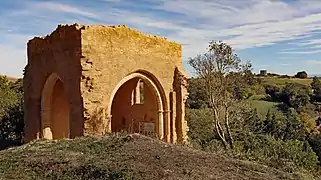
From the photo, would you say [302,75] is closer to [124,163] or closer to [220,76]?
[220,76]

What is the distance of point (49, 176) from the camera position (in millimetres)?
7035

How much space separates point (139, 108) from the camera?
17.2 meters

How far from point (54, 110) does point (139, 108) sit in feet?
11.3

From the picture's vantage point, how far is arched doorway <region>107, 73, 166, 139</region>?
16.0 m

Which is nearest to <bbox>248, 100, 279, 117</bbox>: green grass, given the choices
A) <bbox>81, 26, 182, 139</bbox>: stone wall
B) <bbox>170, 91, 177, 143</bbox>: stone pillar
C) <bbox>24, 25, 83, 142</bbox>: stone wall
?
<bbox>170, 91, 177, 143</bbox>: stone pillar

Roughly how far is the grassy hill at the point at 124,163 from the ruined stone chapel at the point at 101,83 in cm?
413

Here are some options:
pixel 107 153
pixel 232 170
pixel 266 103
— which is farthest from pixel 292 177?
pixel 266 103

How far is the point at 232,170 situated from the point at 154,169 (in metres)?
1.47

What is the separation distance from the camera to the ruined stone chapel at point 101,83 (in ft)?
42.4

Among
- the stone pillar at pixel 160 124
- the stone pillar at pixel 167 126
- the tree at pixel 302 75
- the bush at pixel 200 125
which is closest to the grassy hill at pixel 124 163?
the stone pillar at pixel 160 124

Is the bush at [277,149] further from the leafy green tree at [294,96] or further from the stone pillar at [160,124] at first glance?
the leafy green tree at [294,96]

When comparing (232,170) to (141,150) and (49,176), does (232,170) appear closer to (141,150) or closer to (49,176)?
(141,150)

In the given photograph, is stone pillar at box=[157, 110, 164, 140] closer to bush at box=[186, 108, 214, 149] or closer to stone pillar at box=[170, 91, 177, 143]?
stone pillar at box=[170, 91, 177, 143]

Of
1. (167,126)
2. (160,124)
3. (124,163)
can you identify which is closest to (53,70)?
(160,124)
